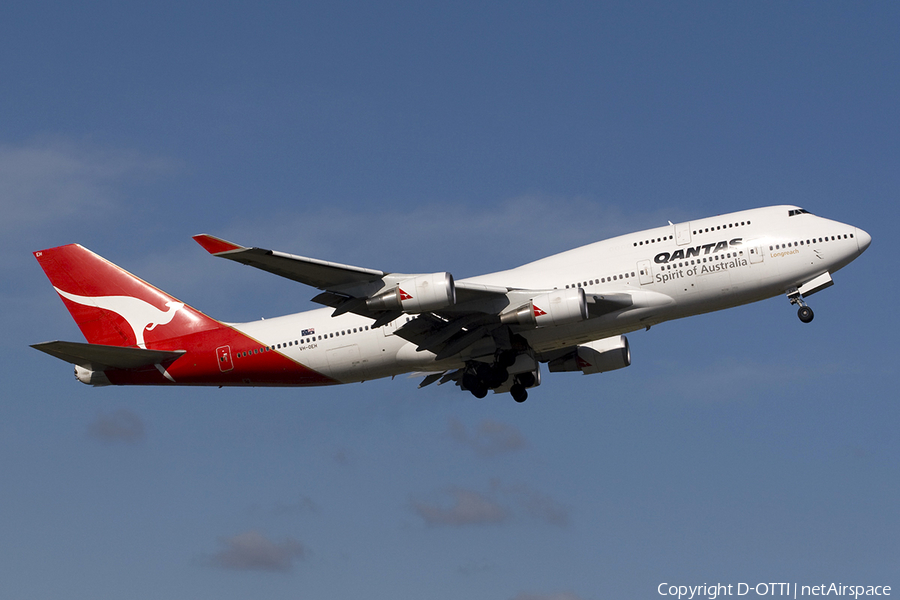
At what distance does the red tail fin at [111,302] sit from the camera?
42.9 meters

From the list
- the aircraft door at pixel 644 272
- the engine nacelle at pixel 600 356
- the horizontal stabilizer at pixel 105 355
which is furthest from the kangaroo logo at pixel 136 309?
the aircraft door at pixel 644 272

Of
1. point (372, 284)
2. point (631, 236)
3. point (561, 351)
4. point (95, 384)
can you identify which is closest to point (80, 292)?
point (95, 384)

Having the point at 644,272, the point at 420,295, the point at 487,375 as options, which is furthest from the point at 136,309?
the point at 644,272

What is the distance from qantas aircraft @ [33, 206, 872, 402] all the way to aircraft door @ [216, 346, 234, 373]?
57 millimetres

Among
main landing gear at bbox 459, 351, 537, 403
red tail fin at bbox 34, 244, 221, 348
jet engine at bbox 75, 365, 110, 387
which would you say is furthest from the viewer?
red tail fin at bbox 34, 244, 221, 348

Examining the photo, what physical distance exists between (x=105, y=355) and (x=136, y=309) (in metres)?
4.17

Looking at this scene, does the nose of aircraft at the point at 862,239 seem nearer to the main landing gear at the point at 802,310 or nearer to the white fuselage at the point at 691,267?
the white fuselage at the point at 691,267

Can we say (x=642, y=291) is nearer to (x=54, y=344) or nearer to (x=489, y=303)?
(x=489, y=303)

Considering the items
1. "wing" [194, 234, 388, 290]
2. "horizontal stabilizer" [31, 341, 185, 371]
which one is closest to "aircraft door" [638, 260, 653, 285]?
"wing" [194, 234, 388, 290]

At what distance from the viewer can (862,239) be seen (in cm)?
3728

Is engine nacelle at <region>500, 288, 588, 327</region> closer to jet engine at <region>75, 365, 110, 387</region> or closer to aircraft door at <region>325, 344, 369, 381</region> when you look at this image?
aircraft door at <region>325, 344, 369, 381</region>

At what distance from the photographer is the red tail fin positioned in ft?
141

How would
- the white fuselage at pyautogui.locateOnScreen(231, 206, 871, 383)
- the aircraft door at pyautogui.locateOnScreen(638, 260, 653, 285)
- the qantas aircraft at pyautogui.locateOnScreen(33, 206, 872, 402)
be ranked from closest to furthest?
the qantas aircraft at pyautogui.locateOnScreen(33, 206, 872, 402) → the white fuselage at pyautogui.locateOnScreen(231, 206, 871, 383) → the aircraft door at pyautogui.locateOnScreen(638, 260, 653, 285)

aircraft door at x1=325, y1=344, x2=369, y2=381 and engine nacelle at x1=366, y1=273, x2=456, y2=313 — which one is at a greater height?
engine nacelle at x1=366, y1=273, x2=456, y2=313
